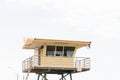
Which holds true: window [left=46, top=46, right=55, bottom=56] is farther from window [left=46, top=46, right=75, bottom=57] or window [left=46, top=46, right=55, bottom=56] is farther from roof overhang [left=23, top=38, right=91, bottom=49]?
roof overhang [left=23, top=38, right=91, bottom=49]

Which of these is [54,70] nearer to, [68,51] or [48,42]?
[68,51]

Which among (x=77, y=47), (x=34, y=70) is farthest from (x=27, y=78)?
(x=77, y=47)

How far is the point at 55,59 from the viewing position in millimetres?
86125

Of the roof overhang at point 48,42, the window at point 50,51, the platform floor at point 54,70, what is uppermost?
the roof overhang at point 48,42

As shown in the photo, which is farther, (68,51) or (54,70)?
(68,51)

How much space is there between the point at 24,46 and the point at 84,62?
30.7 feet

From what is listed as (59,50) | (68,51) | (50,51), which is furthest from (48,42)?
(68,51)

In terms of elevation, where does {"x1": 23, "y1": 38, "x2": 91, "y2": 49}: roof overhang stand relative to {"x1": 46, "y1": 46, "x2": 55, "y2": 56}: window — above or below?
above

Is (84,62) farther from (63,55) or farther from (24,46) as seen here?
(24,46)

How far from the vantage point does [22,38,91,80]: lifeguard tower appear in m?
85.0

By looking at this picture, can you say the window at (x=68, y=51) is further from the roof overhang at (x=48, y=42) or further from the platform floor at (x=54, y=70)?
the platform floor at (x=54, y=70)

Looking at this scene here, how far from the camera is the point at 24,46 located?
9038 cm

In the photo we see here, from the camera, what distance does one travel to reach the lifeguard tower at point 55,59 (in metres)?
85.0

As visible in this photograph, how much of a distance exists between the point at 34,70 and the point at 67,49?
532 cm
